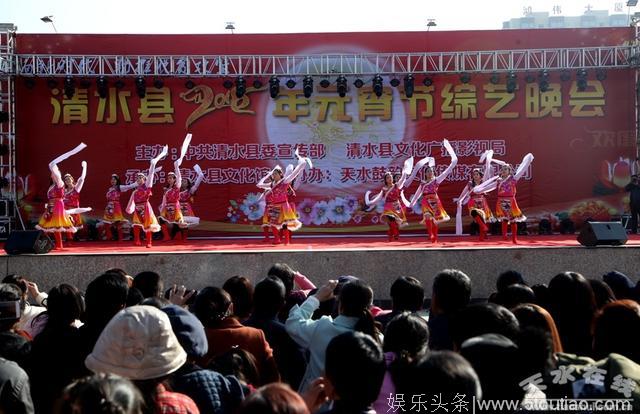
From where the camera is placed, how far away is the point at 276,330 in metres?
2.92

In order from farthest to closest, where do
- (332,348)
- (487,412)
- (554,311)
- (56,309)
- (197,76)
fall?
(197,76) → (554,311) → (56,309) → (332,348) → (487,412)

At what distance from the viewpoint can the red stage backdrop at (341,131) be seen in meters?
11.8

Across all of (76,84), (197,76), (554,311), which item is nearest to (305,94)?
(197,76)

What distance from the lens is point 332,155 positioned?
39.1 feet

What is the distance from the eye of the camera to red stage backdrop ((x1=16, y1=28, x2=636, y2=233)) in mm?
11812

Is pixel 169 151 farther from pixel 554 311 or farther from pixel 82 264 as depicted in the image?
pixel 554 311

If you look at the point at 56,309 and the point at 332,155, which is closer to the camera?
the point at 56,309

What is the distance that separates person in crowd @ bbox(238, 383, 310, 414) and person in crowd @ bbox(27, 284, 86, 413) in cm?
110

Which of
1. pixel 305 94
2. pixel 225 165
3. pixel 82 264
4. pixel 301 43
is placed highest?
pixel 301 43

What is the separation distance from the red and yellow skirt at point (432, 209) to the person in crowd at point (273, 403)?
30.0 feet

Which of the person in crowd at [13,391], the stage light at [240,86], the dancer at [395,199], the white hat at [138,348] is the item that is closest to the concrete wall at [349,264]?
the dancer at [395,199]

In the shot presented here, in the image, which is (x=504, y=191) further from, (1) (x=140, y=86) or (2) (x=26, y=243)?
(2) (x=26, y=243)

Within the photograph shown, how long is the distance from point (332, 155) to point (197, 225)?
2.58m

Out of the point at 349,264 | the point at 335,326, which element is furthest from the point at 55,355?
the point at 349,264
